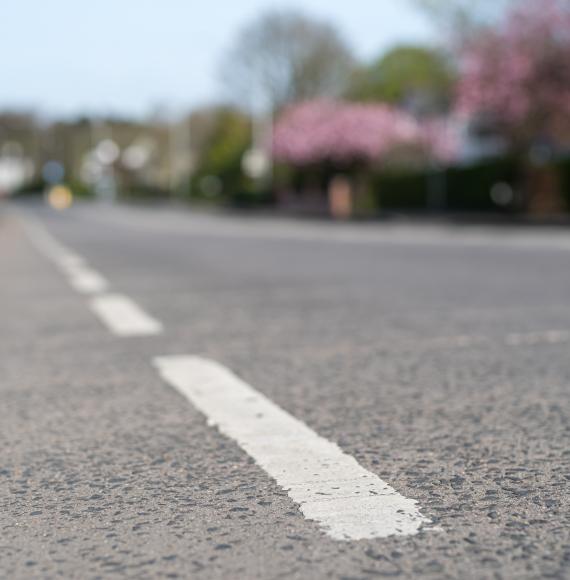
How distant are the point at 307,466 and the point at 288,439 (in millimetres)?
364

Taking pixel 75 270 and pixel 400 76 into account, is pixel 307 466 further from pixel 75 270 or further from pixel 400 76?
pixel 400 76

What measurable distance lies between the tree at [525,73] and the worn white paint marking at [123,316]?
930 inches

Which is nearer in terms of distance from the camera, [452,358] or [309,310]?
[452,358]

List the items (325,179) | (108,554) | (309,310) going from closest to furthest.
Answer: (108,554), (309,310), (325,179)

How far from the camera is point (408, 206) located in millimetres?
41531

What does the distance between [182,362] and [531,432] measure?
2.06m

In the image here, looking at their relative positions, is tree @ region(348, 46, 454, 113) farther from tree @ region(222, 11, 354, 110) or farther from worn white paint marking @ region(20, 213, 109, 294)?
worn white paint marking @ region(20, 213, 109, 294)

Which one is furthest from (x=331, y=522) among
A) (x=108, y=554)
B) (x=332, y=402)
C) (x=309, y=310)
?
(x=309, y=310)

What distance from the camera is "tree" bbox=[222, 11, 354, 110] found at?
6341 cm

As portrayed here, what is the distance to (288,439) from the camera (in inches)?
136

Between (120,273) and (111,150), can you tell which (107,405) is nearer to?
(120,273)

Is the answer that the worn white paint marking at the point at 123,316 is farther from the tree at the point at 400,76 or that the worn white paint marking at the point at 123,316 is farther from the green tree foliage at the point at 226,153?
the tree at the point at 400,76

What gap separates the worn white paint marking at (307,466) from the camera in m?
2.56

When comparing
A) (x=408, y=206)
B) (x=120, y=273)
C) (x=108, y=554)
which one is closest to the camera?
(x=108, y=554)
